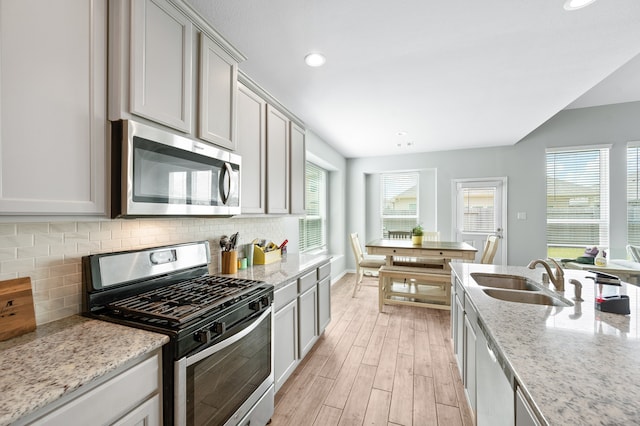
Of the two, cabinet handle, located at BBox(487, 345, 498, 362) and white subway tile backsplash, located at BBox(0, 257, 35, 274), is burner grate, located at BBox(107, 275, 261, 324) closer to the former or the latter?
white subway tile backsplash, located at BBox(0, 257, 35, 274)

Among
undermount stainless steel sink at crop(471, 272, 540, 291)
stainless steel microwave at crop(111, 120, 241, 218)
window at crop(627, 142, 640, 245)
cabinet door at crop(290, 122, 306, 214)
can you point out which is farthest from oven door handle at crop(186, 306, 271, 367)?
window at crop(627, 142, 640, 245)

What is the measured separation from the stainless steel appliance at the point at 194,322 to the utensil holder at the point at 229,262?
0.25 metres

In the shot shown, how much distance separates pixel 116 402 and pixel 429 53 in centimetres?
265

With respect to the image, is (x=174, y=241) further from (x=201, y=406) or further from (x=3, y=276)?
(x=201, y=406)

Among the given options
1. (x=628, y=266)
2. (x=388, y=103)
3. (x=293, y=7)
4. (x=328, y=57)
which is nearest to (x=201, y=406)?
(x=293, y=7)

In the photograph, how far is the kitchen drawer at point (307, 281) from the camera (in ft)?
7.37

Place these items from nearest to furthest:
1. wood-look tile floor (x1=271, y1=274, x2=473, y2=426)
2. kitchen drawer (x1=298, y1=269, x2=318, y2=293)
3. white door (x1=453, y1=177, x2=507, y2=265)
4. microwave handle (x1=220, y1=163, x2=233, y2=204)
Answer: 1. microwave handle (x1=220, y1=163, x2=233, y2=204)
2. wood-look tile floor (x1=271, y1=274, x2=473, y2=426)
3. kitchen drawer (x1=298, y1=269, x2=318, y2=293)
4. white door (x1=453, y1=177, x2=507, y2=265)

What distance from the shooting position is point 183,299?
1355 mm

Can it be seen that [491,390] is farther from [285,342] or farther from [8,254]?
[8,254]

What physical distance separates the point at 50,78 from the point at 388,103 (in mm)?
2813

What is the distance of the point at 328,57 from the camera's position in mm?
2133

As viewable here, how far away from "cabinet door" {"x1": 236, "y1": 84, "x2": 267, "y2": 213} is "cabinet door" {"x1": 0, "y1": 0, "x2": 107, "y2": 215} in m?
1.00

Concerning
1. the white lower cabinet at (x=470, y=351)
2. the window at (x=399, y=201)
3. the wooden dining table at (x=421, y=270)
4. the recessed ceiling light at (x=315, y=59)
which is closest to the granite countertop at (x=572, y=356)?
the white lower cabinet at (x=470, y=351)

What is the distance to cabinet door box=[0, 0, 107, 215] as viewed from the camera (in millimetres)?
871
